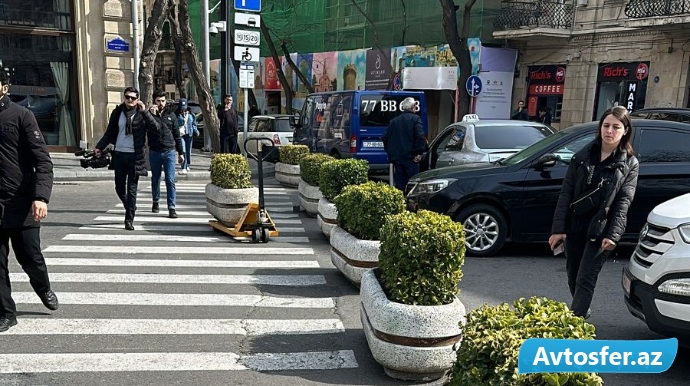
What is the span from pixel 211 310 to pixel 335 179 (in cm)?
311

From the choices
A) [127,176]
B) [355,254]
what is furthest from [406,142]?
[127,176]

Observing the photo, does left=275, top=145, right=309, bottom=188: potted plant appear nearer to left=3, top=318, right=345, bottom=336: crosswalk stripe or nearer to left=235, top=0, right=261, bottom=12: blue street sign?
left=235, top=0, right=261, bottom=12: blue street sign

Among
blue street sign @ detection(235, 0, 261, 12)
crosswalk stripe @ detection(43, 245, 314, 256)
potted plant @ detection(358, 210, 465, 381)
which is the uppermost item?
blue street sign @ detection(235, 0, 261, 12)

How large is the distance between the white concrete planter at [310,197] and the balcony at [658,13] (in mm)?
13329

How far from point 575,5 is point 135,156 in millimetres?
18740

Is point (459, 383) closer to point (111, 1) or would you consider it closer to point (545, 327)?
point (545, 327)

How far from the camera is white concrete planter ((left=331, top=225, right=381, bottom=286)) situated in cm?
559

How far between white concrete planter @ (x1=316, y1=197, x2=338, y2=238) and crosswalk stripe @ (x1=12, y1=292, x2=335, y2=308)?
2.27 meters

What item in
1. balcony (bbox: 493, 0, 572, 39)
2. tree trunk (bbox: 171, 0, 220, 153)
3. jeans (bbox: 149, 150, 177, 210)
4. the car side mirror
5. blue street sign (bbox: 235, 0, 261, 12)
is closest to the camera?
the car side mirror

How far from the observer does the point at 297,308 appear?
A: 5.41 metres

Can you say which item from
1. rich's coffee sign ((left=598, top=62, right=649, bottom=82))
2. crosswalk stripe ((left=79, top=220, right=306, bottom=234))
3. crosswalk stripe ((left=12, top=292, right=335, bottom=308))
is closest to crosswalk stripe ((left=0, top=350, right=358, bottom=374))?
crosswalk stripe ((left=12, top=292, right=335, bottom=308))

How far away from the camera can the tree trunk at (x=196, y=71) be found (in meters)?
Answer: 16.1

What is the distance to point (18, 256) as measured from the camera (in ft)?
15.3

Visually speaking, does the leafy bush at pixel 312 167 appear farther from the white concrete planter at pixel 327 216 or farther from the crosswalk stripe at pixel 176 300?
the crosswalk stripe at pixel 176 300
